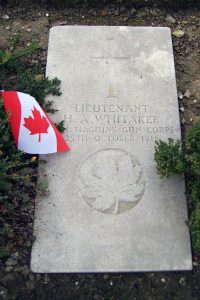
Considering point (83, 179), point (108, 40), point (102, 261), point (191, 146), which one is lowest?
point (102, 261)

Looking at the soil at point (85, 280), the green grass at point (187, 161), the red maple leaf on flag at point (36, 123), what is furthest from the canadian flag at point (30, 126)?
the green grass at point (187, 161)

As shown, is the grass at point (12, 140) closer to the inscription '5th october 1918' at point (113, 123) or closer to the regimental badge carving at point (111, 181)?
the inscription '5th october 1918' at point (113, 123)

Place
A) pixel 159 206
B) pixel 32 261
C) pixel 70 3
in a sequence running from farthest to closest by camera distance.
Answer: pixel 70 3 < pixel 159 206 < pixel 32 261

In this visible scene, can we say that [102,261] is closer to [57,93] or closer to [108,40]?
[57,93]

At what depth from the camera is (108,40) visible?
378 centimetres

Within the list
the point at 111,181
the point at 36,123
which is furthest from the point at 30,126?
the point at 111,181

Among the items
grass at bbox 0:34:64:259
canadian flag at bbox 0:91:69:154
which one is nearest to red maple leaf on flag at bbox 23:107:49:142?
canadian flag at bbox 0:91:69:154

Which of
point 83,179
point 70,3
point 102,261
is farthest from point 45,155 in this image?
point 70,3

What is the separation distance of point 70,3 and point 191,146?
2157mm

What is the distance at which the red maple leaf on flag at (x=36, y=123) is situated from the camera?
10.7 ft

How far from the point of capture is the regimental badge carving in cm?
305

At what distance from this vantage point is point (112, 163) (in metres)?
3.20

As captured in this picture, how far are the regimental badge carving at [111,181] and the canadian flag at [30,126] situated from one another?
27cm

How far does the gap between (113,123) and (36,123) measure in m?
0.61
